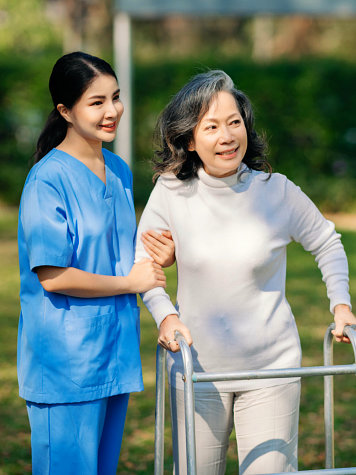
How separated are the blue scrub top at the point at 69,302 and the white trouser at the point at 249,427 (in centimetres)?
27

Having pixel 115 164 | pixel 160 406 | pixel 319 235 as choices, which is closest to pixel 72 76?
pixel 115 164

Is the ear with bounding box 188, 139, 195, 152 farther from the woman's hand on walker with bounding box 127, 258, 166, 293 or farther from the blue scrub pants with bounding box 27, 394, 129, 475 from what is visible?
the blue scrub pants with bounding box 27, 394, 129, 475

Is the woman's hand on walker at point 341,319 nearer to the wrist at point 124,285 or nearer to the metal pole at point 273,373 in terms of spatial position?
the metal pole at point 273,373

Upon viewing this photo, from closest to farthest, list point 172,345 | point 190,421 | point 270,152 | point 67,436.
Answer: point 190,421 → point 172,345 → point 67,436 → point 270,152

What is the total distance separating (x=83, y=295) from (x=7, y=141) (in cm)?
1305

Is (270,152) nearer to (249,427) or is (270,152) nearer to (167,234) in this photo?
(167,234)

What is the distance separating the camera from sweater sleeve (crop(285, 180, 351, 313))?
2.66 meters

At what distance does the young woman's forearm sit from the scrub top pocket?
9cm

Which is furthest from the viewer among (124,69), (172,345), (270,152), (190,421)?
(124,69)

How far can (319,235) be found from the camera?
2.69 m

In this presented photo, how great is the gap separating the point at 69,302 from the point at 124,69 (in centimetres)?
1154

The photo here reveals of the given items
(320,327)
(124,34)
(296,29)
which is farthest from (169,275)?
(296,29)

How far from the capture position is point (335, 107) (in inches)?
583

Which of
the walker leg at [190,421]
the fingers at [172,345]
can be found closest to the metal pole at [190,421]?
the walker leg at [190,421]
